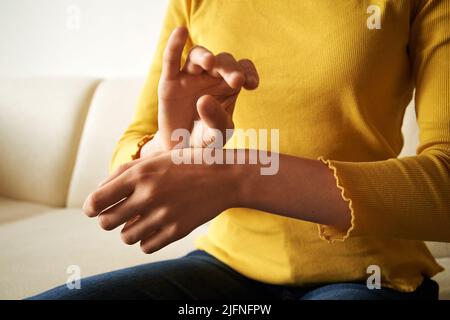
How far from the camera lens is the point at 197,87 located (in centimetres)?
49

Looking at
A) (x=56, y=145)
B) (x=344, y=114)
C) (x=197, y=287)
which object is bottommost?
(x=197, y=287)

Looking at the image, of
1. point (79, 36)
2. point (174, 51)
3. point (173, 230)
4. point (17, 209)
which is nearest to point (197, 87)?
point (174, 51)

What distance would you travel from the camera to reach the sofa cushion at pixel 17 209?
1.24 meters

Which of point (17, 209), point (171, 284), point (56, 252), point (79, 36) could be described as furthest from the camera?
point (79, 36)

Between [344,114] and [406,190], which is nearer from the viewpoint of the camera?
[406,190]

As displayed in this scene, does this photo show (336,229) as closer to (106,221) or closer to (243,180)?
(243,180)

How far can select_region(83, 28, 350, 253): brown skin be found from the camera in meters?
0.44

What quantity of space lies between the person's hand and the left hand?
0.14 ft

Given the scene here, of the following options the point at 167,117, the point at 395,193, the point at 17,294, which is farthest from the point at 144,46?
the point at 395,193

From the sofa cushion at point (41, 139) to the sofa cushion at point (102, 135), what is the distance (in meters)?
0.05

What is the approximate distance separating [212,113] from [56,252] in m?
0.67

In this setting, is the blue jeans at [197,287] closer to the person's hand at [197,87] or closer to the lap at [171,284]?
the lap at [171,284]

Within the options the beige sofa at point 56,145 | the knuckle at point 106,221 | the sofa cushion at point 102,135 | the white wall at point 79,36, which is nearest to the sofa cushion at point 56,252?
the beige sofa at point 56,145

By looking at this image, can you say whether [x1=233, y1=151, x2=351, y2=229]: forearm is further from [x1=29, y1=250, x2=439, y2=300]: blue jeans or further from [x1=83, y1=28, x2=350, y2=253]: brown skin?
[x1=29, y1=250, x2=439, y2=300]: blue jeans
